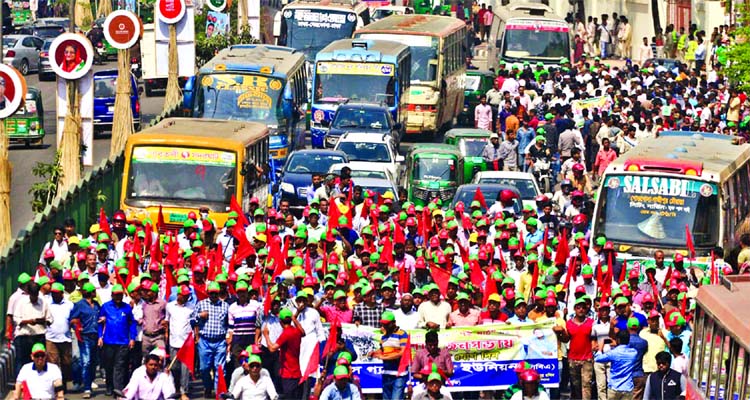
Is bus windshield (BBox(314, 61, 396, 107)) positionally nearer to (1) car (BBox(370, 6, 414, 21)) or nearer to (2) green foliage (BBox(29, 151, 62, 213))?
(2) green foliage (BBox(29, 151, 62, 213))

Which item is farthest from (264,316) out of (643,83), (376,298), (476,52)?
(476,52)

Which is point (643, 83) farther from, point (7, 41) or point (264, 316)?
point (264, 316)

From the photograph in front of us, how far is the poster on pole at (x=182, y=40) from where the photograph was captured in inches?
1559

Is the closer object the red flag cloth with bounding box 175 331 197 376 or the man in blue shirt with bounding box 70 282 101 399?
the red flag cloth with bounding box 175 331 197 376

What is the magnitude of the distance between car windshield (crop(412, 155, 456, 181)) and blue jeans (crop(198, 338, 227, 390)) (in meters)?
13.8

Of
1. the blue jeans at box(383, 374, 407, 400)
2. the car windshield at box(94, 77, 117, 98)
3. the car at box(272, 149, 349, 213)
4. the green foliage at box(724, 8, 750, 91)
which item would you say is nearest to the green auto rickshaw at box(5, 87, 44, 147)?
the car windshield at box(94, 77, 117, 98)

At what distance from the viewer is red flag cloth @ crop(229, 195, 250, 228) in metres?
25.9

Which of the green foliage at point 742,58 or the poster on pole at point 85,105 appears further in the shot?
the green foliage at point 742,58

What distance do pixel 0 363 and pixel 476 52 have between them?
47.1 metres

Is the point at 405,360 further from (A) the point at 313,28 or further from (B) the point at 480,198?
(A) the point at 313,28

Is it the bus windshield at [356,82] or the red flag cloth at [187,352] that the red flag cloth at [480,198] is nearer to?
the red flag cloth at [187,352]

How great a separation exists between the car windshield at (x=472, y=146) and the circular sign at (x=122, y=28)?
852 cm

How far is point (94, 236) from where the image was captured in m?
24.3

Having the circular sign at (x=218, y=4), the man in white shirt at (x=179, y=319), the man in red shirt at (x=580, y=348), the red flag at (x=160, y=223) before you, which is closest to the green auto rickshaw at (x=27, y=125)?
the circular sign at (x=218, y=4)
